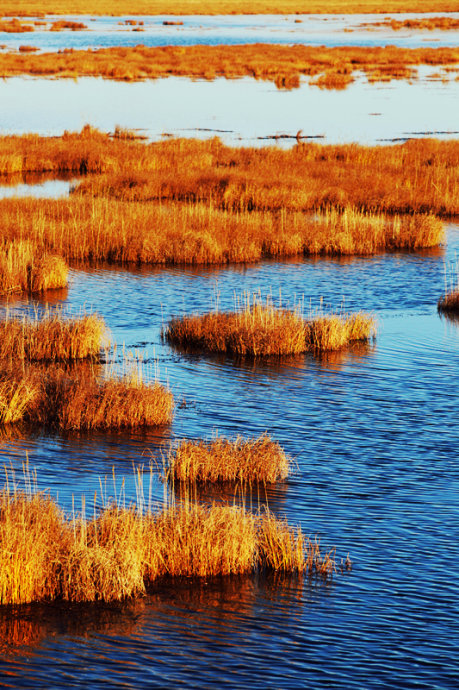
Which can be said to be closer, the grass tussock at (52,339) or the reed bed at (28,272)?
the grass tussock at (52,339)

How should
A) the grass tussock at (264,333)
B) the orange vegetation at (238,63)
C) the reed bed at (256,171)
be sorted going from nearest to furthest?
the grass tussock at (264,333), the reed bed at (256,171), the orange vegetation at (238,63)

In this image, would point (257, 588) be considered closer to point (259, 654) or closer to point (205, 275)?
point (259, 654)

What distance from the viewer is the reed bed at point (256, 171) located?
28.5 metres

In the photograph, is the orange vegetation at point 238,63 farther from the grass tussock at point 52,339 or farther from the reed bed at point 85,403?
the reed bed at point 85,403

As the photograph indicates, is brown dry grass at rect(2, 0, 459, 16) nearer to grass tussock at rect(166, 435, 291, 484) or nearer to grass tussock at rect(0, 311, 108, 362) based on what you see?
grass tussock at rect(0, 311, 108, 362)

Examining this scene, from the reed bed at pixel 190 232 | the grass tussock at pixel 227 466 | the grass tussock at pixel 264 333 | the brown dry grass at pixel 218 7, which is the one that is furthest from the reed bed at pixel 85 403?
the brown dry grass at pixel 218 7

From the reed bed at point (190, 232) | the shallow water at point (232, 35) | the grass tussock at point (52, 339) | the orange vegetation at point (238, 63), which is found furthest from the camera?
the shallow water at point (232, 35)

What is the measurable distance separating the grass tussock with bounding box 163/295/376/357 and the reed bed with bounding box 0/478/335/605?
22.8ft

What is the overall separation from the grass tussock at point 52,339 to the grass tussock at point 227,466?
4831 millimetres

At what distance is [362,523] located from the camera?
32.9 ft

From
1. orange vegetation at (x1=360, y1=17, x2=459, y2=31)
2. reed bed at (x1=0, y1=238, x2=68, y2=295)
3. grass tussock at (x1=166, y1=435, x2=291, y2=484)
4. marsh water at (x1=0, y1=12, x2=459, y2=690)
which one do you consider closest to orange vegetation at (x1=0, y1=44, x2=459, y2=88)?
orange vegetation at (x1=360, y1=17, x2=459, y2=31)

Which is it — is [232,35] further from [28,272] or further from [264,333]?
[264,333]

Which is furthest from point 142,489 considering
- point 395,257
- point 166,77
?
point 166,77

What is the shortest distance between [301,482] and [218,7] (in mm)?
183279
